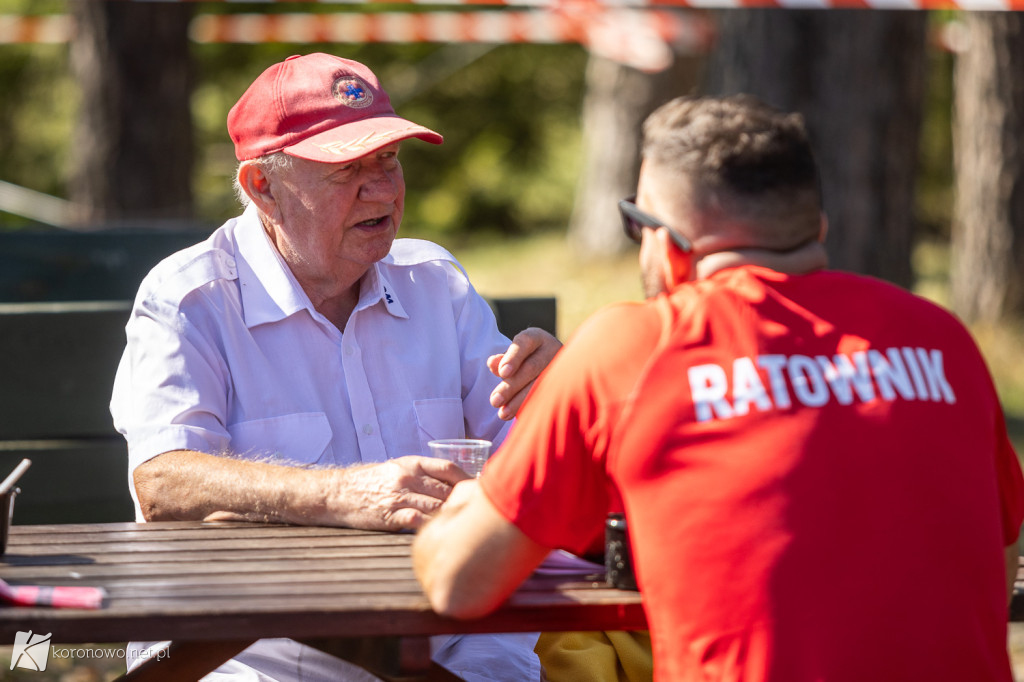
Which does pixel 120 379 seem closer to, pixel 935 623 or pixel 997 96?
pixel 935 623

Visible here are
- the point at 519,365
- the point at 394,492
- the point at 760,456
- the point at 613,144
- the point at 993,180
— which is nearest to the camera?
the point at 760,456

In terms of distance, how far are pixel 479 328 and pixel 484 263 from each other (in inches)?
456

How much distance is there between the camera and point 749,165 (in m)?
1.69

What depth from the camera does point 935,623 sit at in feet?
5.40

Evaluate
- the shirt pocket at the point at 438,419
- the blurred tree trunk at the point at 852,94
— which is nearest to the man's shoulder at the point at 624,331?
the shirt pocket at the point at 438,419

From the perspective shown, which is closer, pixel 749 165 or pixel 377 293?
pixel 749 165

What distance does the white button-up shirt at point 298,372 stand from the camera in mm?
2551

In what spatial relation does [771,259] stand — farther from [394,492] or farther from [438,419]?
[438,419]

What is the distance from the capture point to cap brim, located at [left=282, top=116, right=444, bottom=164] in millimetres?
2750

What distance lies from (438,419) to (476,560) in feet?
3.92

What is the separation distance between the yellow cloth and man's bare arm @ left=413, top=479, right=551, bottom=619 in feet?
1.91

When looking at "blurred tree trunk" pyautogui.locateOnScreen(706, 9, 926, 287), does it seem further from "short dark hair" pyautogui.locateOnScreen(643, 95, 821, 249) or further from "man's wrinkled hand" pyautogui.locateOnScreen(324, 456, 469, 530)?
"short dark hair" pyautogui.locateOnScreen(643, 95, 821, 249)

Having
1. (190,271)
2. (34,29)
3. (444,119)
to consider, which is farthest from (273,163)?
(444,119)

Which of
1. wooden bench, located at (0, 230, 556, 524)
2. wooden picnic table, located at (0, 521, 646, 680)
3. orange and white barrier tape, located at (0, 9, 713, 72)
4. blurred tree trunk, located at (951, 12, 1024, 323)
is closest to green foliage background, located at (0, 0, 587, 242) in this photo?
orange and white barrier tape, located at (0, 9, 713, 72)
